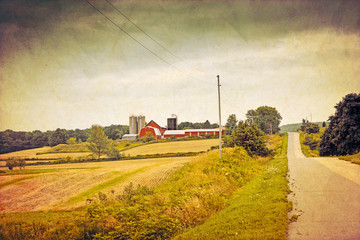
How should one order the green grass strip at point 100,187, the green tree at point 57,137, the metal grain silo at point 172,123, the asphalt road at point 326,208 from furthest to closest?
the metal grain silo at point 172,123
the green tree at point 57,137
the green grass strip at point 100,187
the asphalt road at point 326,208

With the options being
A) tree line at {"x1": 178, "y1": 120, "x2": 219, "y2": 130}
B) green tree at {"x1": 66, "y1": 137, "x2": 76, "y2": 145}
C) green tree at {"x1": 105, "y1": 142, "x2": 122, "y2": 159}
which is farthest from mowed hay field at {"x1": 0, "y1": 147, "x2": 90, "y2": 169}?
tree line at {"x1": 178, "y1": 120, "x2": 219, "y2": 130}

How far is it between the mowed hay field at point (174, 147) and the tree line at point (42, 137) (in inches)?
145

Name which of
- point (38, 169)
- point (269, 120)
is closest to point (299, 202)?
point (38, 169)

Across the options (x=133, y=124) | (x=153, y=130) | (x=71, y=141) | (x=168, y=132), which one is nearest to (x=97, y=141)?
(x=71, y=141)

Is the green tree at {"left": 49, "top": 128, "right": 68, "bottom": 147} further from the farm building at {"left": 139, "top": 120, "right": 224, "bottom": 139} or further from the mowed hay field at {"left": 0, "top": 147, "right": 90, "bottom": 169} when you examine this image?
the farm building at {"left": 139, "top": 120, "right": 224, "bottom": 139}

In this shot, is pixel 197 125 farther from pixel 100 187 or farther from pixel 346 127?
pixel 100 187

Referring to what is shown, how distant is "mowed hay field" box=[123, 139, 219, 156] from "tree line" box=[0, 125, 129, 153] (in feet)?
12.1

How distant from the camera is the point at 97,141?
27422mm

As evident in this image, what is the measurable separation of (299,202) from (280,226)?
2864mm

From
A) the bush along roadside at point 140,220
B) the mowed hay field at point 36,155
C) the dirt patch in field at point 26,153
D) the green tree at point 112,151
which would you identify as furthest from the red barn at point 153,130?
the bush along roadside at point 140,220

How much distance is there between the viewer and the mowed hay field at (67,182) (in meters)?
16.8

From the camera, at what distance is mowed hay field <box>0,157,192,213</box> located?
1677 centimetres

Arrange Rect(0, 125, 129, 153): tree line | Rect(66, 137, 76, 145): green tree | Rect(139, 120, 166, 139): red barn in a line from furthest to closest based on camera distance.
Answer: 1. Rect(139, 120, 166, 139): red barn
2. Rect(66, 137, 76, 145): green tree
3. Rect(0, 125, 129, 153): tree line

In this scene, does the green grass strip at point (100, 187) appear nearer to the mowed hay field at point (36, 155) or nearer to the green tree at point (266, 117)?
the mowed hay field at point (36, 155)
